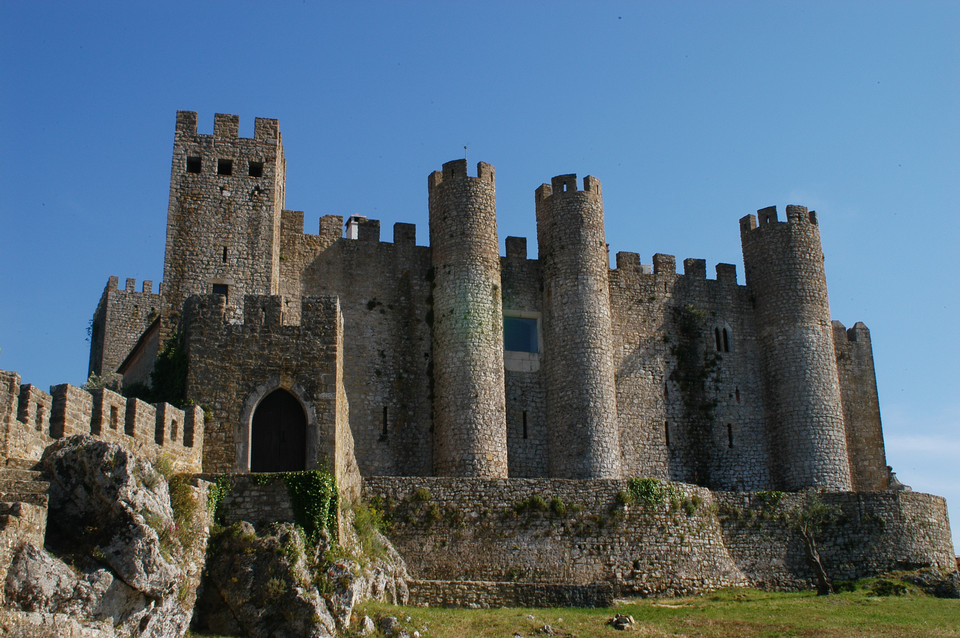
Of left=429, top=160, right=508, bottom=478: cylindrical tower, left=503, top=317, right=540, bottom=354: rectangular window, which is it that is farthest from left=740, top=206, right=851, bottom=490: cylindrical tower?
left=429, top=160, right=508, bottom=478: cylindrical tower

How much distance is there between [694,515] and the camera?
29078 mm

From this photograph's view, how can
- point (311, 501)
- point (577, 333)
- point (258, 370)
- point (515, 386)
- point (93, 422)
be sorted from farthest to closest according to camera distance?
point (515, 386)
point (577, 333)
point (258, 370)
point (311, 501)
point (93, 422)

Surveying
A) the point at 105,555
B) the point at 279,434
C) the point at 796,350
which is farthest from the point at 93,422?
the point at 796,350

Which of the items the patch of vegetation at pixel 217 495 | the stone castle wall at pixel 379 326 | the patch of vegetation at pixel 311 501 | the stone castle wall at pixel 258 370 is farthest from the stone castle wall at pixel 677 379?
the patch of vegetation at pixel 217 495

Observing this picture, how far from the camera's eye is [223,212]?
100 ft

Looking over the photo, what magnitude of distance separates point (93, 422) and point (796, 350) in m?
25.4

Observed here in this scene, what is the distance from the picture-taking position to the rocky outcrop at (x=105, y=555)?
14.4 metres

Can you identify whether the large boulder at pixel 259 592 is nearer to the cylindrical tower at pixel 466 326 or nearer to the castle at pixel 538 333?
the castle at pixel 538 333

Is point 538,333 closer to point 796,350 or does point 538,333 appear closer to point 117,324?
point 796,350

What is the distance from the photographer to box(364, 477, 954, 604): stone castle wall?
84.4ft

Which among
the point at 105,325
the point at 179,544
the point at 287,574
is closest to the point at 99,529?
the point at 179,544

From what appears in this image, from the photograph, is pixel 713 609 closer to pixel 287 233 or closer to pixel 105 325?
pixel 287 233

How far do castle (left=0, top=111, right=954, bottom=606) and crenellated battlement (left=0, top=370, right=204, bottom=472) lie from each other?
0.31ft

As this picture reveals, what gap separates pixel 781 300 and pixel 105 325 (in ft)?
80.9
